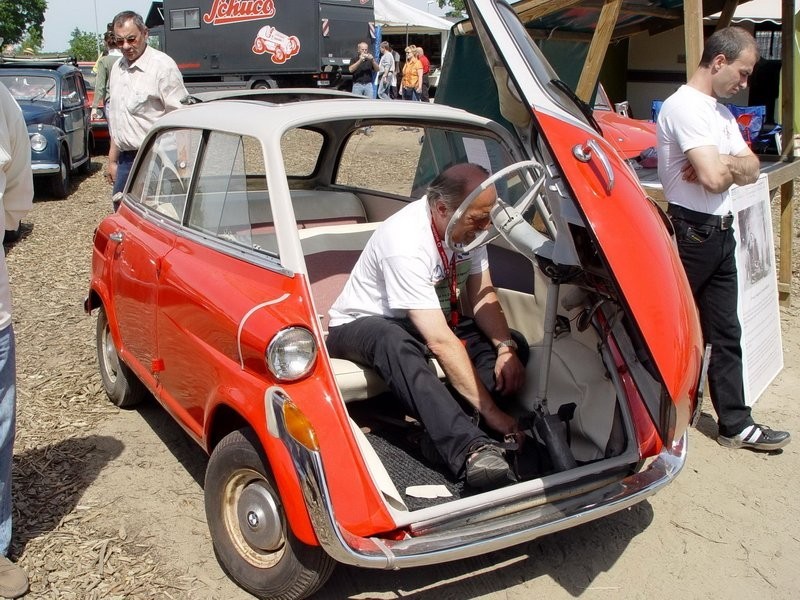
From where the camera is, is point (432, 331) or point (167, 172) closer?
point (432, 331)

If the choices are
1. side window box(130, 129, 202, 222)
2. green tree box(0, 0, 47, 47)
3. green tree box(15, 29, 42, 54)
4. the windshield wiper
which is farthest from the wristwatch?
green tree box(15, 29, 42, 54)

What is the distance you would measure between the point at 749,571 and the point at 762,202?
242 centimetres

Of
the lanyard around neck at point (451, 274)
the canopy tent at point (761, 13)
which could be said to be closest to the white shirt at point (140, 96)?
the lanyard around neck at point (451, 274)

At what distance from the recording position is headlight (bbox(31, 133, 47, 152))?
10.3 m

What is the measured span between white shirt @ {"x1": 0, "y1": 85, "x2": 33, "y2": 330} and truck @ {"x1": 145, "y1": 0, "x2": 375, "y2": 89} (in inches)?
746

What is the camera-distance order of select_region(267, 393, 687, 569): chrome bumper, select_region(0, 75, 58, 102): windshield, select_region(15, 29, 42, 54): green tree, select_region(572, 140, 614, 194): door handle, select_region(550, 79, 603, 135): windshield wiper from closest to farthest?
select_region(267, 393, 687, 569): chrome bumper
select_region(572, 140, 614, 194): door handle
select_region(550, 79, 603, 135): windshield wiper
select_region(0, 75, 58, 102): windshield
select_region(15, 29, 42, 54): green tree

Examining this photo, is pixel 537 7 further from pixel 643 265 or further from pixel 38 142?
pixel 38 142

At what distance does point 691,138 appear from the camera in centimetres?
385

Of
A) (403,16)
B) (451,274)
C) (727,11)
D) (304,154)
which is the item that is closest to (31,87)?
(304,154)

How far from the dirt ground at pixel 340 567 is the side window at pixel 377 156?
1870 millimetres

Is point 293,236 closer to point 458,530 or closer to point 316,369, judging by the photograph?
point 316,369

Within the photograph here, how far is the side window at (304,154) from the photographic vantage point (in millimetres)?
4434

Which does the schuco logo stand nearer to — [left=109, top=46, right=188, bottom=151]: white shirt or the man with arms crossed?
[left=109, top=46, right=188, bottom=151]: white shirt

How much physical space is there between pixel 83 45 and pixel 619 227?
9070cm
